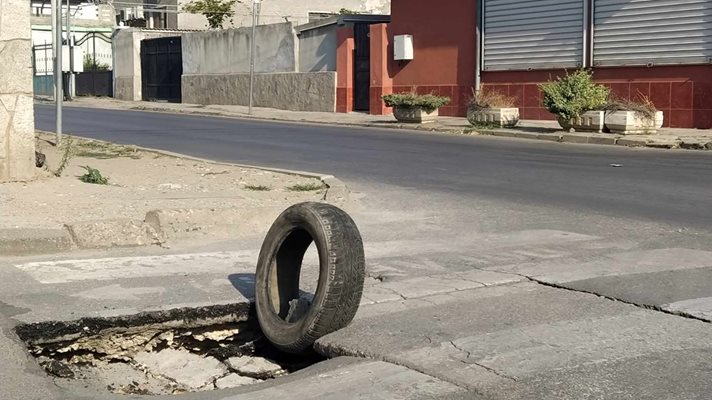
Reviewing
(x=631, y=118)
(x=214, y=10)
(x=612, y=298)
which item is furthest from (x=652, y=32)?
(x=214, y=10)

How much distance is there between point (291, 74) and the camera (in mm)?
35906

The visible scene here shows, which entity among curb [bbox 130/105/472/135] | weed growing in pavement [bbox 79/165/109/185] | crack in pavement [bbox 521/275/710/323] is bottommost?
crack in pavement [bbox 521/275/710/323]

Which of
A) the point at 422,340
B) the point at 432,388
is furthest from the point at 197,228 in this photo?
the point at 432,388

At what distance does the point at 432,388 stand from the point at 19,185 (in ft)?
24.8

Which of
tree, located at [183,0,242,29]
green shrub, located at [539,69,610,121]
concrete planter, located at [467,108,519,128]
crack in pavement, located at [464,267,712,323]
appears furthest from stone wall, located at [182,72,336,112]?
crack in pavement, located at [464,267,712,323]

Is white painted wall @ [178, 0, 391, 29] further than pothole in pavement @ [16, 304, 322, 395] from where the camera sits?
Yes

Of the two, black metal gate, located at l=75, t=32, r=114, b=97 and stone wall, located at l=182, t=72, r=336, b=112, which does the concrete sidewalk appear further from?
black metal gate, located at l=75, t=32, r=114, b=97

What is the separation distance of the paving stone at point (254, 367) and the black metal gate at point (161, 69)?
132ft

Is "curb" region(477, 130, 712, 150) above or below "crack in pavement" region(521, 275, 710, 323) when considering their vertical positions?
above

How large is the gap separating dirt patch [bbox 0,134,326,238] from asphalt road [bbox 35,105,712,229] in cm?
181

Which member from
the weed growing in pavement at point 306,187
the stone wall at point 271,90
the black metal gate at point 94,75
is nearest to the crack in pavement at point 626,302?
the weed growing in pavement at point 306,187

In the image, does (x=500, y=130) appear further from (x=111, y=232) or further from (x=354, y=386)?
(x=354, y=386)

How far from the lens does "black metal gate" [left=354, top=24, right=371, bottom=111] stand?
1315 inches

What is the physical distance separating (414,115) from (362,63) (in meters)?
7.41
